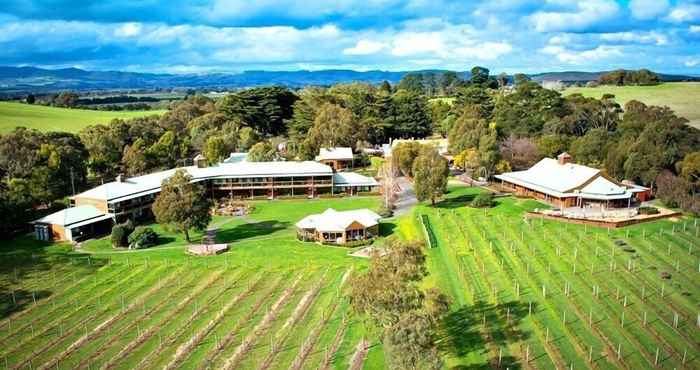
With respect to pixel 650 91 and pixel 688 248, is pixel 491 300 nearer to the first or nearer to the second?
pixel 688 248

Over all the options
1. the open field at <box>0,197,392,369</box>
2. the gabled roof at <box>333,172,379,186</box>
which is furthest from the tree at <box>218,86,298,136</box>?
the open field at <box>0,197,392,369</box>

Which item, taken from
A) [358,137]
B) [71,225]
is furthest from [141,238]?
[358,137]

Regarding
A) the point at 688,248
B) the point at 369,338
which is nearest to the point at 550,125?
the point at 688,248

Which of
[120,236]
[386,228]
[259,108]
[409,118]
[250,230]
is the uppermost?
[259,108]

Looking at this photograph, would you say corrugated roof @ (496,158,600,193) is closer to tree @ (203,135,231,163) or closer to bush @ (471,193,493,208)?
bush @ (471,193,493,208)

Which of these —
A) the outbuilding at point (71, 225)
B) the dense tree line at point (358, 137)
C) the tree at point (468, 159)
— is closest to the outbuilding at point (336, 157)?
the dense tree line at point (358, 137)

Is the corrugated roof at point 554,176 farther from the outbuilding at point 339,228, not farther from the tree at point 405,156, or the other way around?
the outbuilding at point 339,228

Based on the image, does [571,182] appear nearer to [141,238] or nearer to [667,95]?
[141,238]
